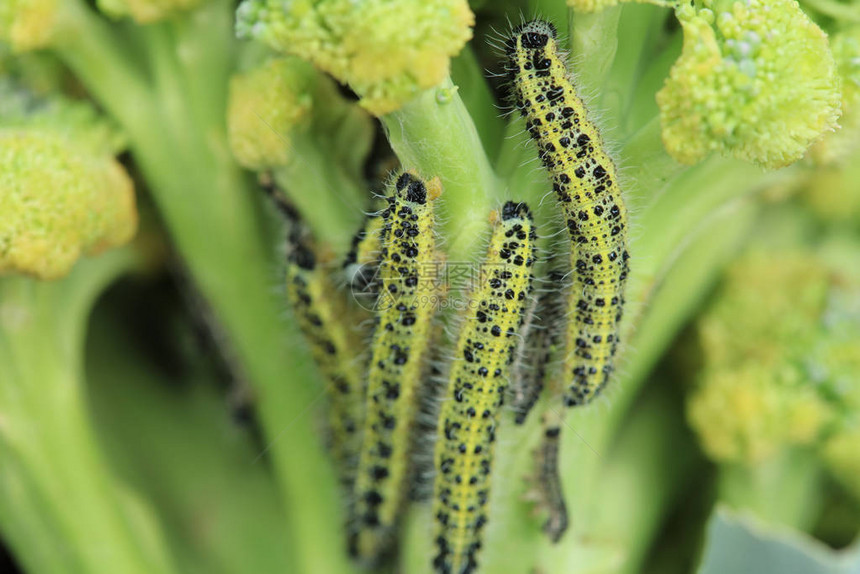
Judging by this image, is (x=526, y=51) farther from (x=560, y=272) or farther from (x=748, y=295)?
(x=748, y=295)

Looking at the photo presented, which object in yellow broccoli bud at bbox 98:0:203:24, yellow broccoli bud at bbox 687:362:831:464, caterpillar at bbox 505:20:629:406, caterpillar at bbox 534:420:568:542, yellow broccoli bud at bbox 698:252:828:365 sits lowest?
yellow broccoli bud at bbox 687:362:831:464

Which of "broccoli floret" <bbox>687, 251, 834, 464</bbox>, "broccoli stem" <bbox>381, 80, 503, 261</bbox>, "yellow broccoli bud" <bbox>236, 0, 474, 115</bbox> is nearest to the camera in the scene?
"yellow broccoli bud" <bbox>236, 0, 474, 115</bbox>

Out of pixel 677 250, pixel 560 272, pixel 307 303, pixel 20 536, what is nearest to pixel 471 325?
pixel 560 272

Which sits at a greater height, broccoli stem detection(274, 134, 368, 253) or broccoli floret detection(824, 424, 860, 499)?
broccoli stem detection(274, 134, 368, 253)

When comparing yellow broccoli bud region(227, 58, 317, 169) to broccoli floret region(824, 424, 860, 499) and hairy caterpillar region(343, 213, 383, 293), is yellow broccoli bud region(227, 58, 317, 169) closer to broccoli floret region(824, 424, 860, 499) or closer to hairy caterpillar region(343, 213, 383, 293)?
hairy caterpillar region(343, 213, 383, 293)

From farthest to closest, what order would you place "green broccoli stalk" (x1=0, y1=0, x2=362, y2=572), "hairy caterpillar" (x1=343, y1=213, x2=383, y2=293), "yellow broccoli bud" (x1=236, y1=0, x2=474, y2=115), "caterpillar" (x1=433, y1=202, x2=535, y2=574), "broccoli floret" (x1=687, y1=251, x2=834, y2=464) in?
"broccoli floret" (x1=687, y1=251, x2=834, y2=464) < "green broccoli stalk" (x1=0, y1=0, x2=362, y2=572) < "hairy caterpillar" (x1=343, y1=213, x2=383, y2=293) < "caterpillar" (x1=433, y1=202, x2=535, y2=574) < "yellow broccoli bud" (x1=236, y1=0, x2=474, y2=115)

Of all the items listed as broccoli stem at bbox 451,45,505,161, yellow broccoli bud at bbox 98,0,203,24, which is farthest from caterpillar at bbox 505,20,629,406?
yellow broccoli bud at bbox 98,0,203,24

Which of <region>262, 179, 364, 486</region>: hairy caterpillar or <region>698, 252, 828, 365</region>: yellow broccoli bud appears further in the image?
<region>698, 252, 828, 365</region>: yellow broccoli bud
